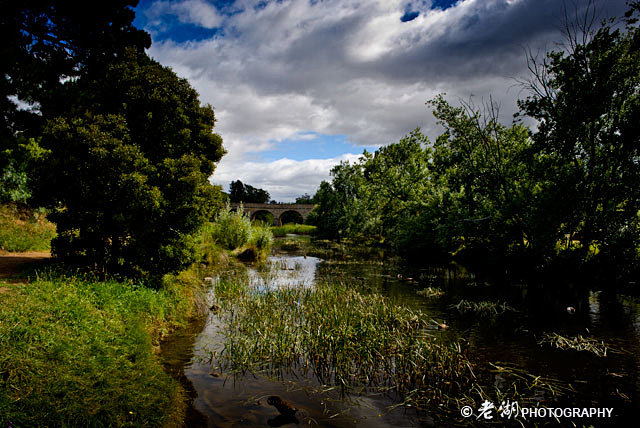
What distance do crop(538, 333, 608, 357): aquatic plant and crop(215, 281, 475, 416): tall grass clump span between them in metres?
2.89

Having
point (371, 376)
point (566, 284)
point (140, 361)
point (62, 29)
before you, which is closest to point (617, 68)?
point (566, 284)

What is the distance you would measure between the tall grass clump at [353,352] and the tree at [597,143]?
490 inches

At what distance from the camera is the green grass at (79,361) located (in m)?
4.06

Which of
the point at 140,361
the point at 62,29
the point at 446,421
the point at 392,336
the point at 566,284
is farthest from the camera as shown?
the point at 566,284

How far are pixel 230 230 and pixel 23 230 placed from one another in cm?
1160

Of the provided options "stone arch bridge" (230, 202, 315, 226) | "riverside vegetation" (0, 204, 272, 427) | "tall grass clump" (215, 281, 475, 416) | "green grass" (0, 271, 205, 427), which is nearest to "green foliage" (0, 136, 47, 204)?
"riverside vegetation" (0, 204, 272, 427)

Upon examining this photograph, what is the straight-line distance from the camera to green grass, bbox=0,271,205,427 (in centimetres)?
406

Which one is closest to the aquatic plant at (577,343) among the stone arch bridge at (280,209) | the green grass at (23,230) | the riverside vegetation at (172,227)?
the riverside vegetation at (172,227)

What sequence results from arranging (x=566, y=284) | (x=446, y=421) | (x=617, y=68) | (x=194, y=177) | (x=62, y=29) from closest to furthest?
(x=446, y=421) → (x=194, y=177) → (x=62, y=29) → (x=617, y=68) → (x=566, y=284)

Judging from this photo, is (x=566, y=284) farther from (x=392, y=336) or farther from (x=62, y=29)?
(x=62, y=29)

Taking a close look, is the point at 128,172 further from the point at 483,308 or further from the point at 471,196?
the point at 471,196

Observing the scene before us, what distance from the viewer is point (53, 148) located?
8.60m

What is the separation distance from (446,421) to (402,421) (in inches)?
26.2

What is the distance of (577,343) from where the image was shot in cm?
823
